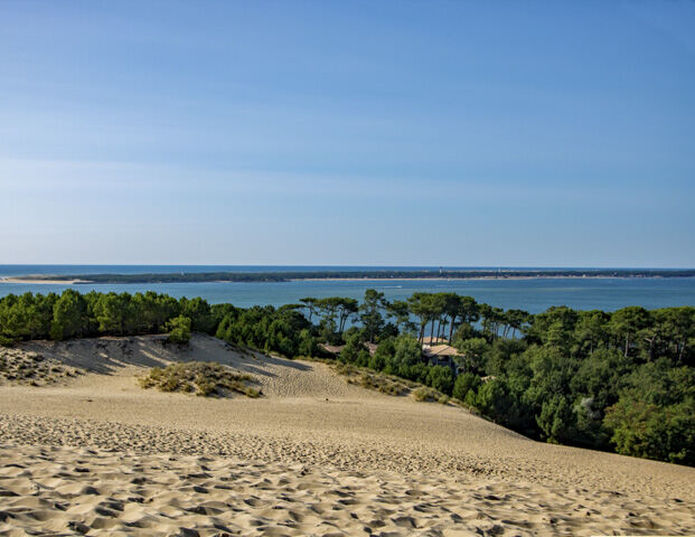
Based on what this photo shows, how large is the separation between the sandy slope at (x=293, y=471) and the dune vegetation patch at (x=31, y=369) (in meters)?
0.76

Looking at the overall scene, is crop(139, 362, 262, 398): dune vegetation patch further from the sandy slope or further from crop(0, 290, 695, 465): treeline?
crop(0, 290, 695, 465): treeline

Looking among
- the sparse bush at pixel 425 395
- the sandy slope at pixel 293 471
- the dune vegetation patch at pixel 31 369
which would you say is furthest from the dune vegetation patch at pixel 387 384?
the dune vegetation patch at pixel 31 369

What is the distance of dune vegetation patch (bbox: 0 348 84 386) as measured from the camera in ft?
76.9

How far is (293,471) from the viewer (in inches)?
342

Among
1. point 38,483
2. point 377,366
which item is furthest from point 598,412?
point 38,483

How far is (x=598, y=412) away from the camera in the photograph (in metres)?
28.3

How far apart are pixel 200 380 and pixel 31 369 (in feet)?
26.3

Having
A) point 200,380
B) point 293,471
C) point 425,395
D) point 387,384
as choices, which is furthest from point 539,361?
point 293,471

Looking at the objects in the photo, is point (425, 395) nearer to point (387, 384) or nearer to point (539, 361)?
point (387, 384)

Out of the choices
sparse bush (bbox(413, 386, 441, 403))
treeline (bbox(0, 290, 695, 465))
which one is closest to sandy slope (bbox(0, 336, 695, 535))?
sparse bush (bbox(413, 386, 441, 403))

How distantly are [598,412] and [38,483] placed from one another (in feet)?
92.8

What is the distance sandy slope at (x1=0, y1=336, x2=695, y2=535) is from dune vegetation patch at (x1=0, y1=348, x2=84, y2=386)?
0.76 meters

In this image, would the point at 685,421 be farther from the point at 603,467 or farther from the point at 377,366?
the point at 377,366

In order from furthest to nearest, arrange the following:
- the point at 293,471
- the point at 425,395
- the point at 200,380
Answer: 1. the point at 425,395
2. the point at 200,380
3. the point at 293,471
